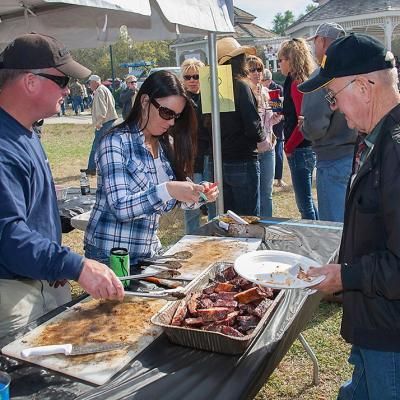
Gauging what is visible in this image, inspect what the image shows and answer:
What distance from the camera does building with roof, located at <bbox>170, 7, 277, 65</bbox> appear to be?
7840 mm

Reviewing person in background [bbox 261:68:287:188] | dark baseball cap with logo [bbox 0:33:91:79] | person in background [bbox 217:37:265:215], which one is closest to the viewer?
dark baseball cap with logo [bbox 0:33:91:79]

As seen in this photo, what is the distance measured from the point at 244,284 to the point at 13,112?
1141mm

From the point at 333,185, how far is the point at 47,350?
A: 114 inches

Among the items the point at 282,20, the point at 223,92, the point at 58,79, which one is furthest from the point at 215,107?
the point at 282,20

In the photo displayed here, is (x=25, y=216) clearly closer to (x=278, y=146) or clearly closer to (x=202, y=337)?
(x=202, y=337)

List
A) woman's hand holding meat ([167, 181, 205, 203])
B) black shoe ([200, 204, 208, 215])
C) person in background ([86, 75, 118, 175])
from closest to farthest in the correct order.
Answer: woman's hand holding meat ([167, 181, 205, 203]) → black shoe ([200, 204, 208, 215]) → person in background ([86, 75, 118, 175])

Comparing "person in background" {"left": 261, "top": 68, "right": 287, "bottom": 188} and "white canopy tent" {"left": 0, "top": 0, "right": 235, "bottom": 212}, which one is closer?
"white canopy tent" {"left": 0, "top": 0, "right": 235, "bottom": 212}

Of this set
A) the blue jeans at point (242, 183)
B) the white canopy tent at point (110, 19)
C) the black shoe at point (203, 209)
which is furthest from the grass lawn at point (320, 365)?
the white canopy tent at point (110, 19)

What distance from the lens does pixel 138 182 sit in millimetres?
2322

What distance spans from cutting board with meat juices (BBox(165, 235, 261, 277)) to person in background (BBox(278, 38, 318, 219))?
193 centimetres

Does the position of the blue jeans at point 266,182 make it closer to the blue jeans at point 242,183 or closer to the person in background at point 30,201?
the blue jeans at point 242,183

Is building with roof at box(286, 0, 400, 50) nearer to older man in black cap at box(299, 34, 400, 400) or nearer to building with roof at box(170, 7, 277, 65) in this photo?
building with roof at box(170, 7, 277, 65)

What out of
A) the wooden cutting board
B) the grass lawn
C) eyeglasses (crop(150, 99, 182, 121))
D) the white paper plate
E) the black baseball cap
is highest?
the black baseball cap

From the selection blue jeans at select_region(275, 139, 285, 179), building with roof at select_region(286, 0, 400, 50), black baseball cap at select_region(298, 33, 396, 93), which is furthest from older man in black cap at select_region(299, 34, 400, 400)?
building with roof at select_region(286, 0, 400, 50)
